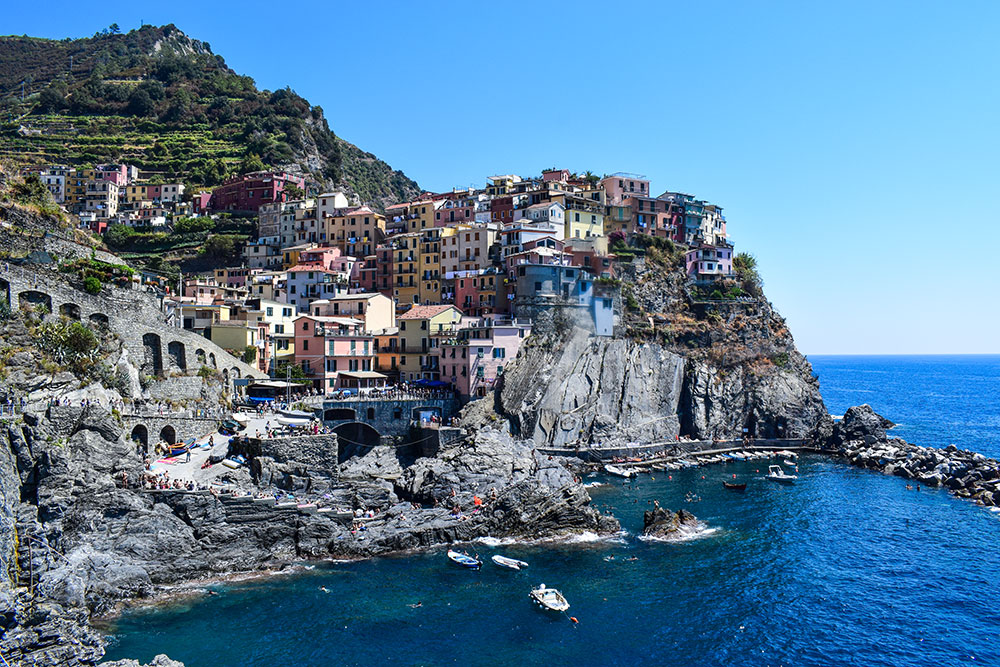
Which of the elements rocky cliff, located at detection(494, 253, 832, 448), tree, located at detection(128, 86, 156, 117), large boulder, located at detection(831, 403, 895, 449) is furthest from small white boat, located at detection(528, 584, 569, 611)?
tree, located at detection(128, 86, 156, 117)

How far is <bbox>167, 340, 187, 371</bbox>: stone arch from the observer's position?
5614cm

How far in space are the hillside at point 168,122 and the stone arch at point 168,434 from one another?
80.1 meters

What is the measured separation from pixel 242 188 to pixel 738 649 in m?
97.9

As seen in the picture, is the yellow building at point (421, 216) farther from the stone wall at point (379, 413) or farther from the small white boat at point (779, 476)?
the small white boat at point (779, 476)

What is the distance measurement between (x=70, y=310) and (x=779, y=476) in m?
58.1

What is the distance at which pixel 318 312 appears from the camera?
78062 mm

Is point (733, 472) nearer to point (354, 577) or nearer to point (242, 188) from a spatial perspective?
point (354, 577)

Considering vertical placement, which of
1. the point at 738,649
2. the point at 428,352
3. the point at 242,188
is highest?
the point at 242,188

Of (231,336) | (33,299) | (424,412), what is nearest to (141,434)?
(33,299)

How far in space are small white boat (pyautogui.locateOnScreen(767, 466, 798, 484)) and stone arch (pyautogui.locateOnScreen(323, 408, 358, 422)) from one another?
3731 cm

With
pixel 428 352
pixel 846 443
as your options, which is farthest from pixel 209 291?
pixel 846 443

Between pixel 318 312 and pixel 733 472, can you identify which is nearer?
pixel 733 472

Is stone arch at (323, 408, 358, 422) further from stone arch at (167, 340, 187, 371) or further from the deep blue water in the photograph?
the deep blue water

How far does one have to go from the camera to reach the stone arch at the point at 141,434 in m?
48.0
